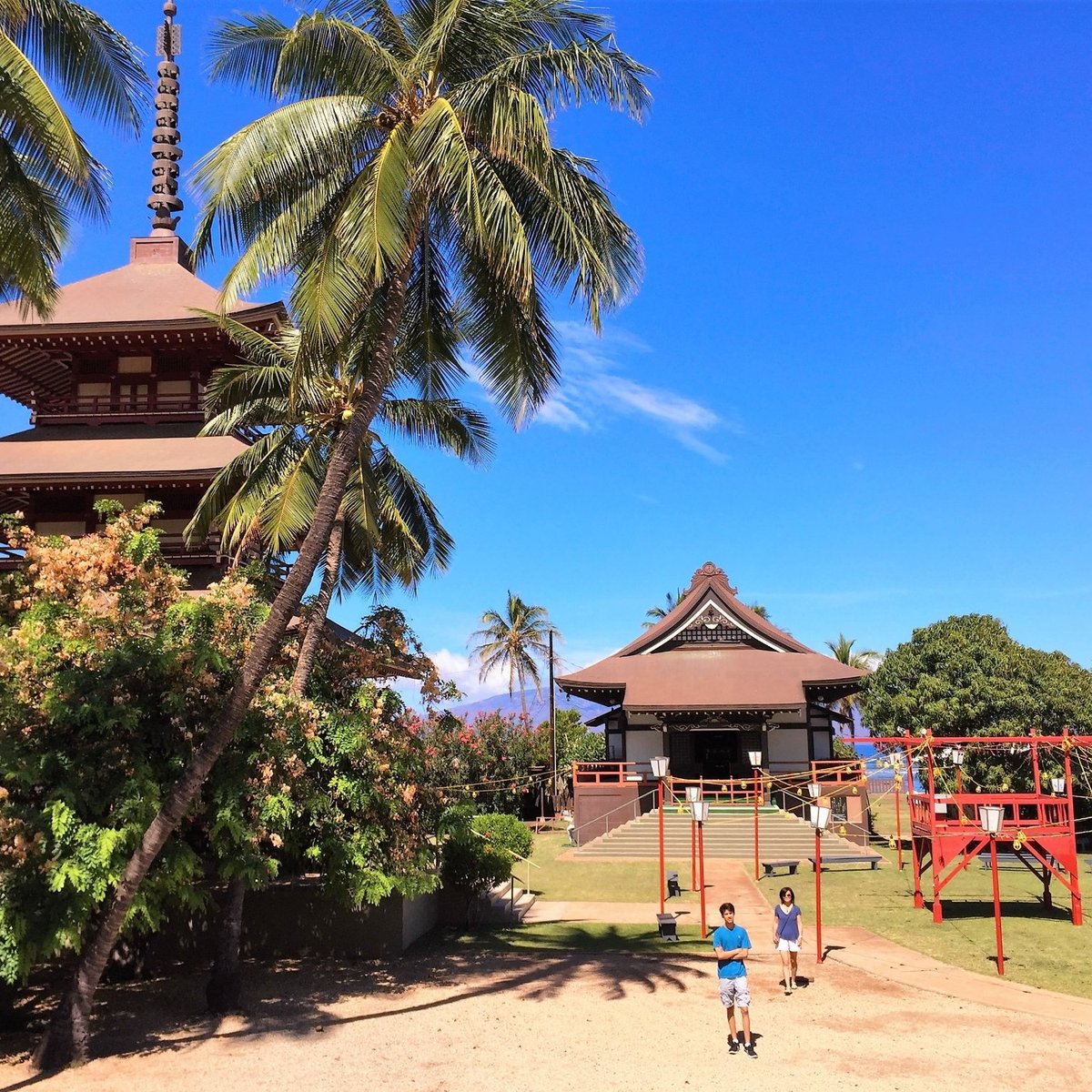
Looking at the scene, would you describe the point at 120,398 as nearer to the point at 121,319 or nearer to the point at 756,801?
the point at 121,319

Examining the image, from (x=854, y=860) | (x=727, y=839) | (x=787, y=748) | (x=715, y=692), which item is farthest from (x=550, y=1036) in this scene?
(x=787, y=748)

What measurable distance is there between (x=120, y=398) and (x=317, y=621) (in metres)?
12.0

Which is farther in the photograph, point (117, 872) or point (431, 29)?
point (431, 29)

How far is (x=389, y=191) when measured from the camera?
9727 mm

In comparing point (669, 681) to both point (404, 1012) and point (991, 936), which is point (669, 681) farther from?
point (404, 1012)

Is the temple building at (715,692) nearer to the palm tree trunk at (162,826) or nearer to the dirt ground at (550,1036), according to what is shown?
the dirt ground at (550,1036)

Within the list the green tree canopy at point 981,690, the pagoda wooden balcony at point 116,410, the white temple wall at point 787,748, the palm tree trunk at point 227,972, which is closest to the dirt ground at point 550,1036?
the palm tree trunk at point 227,972

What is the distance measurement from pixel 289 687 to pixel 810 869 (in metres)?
17.5

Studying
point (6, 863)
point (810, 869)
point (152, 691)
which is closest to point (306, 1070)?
point (6, 863)

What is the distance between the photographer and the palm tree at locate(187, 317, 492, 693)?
15023 mm

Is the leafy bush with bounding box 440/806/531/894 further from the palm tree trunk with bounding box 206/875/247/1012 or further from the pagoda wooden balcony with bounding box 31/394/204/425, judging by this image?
the pagoda wooden balcony with bounding box 31/394/204/425

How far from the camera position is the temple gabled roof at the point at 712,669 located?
103 ft

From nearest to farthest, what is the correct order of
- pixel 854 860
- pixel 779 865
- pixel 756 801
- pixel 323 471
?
pixel 323 471 < pixel 756 801 < pixel 779 865 < pixel 854 860

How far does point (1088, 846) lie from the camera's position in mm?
28844
